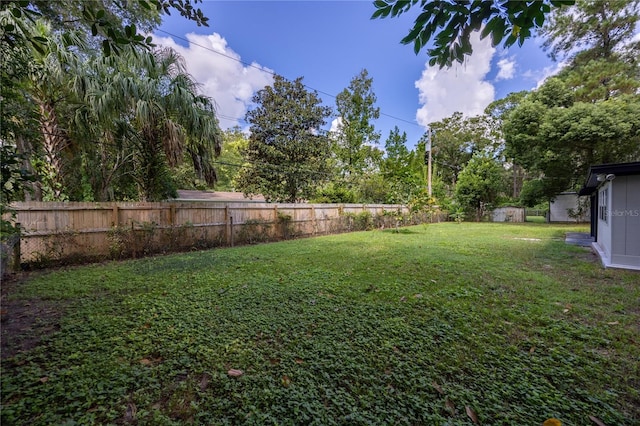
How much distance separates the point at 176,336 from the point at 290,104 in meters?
12.2

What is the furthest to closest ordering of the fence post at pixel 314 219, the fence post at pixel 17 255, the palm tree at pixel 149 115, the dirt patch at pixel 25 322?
the fence post at pixel 314 219
the palm tree at pixel 149 115
the fence post at pixel 17 255
the dirt patch at pixel 25 322

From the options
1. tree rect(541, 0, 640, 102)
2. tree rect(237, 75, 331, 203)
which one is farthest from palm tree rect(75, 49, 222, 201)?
tree rect(541, 0, 640, 102)

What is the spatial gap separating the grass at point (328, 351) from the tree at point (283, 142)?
9.27 meters

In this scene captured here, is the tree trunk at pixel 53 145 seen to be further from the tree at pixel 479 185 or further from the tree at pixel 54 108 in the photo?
the tree at pixel 479 185

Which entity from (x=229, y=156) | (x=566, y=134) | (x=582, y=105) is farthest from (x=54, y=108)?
(x=582, y=105)

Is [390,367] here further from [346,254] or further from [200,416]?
[346,254]

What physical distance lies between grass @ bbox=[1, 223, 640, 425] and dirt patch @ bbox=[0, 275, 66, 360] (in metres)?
0.07

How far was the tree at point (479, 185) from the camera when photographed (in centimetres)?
1773

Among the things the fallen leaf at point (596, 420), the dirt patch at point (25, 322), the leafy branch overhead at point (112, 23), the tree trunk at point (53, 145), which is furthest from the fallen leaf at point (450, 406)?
the tree trunk at point (53, 145)

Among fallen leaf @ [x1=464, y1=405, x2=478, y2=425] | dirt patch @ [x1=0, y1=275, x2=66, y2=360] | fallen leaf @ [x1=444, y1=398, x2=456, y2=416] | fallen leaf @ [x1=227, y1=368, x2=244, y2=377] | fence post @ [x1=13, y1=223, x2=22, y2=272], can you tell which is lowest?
fallen leaf @ [x1=464, y1=405, x2=478, y2=425]

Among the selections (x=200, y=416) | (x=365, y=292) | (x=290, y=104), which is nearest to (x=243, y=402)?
(x=200, y=416)

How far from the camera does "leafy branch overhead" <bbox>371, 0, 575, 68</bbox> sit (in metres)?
1.27

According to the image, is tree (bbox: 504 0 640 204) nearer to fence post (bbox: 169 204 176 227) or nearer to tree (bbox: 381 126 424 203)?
tree (bbox: 381 126 424 203)

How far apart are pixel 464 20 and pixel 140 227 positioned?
6885mm
